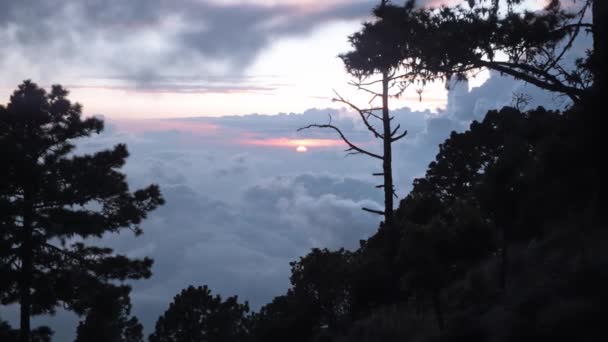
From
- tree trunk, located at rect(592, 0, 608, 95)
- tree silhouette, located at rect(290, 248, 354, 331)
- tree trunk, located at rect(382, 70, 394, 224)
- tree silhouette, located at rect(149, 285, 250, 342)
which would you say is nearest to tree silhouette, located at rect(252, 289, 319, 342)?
tree silhouette, located at rect(290, 248, 354, 331)

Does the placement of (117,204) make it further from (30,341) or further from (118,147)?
(30,341)

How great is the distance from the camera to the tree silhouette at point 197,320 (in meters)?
44.2

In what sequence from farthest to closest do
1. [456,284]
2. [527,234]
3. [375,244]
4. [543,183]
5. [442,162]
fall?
[442,162] < [375,244] < [527,234] < [456,284] < [543,183]

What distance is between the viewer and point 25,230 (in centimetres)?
A: 1750

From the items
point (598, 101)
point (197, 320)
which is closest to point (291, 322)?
point (197, 320)

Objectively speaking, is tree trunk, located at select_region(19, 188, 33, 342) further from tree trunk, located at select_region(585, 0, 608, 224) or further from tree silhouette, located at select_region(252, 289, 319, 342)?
tree trunk, located at select_region(585, 0, 608, 224)

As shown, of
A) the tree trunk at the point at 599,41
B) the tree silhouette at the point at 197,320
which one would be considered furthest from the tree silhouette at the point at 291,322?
the tree trunk at the point at 599,41

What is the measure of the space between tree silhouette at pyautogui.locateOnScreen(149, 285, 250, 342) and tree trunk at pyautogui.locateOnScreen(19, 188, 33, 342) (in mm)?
27471

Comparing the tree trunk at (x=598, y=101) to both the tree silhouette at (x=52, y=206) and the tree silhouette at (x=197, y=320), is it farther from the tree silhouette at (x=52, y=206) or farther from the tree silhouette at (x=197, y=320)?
the tree silhouette at (x=197, y=320)

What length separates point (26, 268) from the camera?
1756 centimetres

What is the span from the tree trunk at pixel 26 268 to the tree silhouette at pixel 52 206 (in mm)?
29

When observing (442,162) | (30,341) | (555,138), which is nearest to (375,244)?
(442,162)

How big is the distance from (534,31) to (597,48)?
6.87 ft

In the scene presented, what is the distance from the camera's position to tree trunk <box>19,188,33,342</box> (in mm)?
17438
